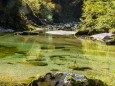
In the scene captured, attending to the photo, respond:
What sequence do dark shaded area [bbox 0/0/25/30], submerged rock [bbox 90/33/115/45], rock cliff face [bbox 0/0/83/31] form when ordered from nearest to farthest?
submerged rock [bbox 90/33/115/45]
dark shaded area [bbox 0/0/25/30]
rock cliff face [bbox 0/0/83/31]

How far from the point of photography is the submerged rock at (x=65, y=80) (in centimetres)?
1399

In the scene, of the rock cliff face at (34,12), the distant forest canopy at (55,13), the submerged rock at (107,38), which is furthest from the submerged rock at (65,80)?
the rock cliff face at (34,12)

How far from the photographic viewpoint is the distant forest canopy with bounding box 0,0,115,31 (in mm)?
38450

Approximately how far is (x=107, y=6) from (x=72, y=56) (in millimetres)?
8223

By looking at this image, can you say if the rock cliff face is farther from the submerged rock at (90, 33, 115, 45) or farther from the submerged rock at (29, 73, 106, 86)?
the submerged rock at (29, 73, 106, 86)

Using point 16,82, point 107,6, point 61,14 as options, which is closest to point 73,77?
point 16,82

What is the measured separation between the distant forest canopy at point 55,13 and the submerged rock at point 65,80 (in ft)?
66.0

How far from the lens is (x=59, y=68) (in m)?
23.6

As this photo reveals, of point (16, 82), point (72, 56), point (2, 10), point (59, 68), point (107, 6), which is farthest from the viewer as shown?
point (2, 10)

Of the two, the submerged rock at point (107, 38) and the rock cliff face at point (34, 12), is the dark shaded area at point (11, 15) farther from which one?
the submerged rock at point (107, 38)

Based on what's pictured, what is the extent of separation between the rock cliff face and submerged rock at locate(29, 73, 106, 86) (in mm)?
62493

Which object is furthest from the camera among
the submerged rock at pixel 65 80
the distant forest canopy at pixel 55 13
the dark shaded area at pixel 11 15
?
the dark shaded area at pixel 11 15

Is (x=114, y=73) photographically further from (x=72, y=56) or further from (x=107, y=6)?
(x=107, y=6)

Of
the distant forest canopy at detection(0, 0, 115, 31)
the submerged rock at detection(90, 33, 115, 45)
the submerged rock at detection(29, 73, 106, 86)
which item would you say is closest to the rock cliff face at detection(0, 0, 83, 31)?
the distant forest canopy at detection(0, 0, 115, 31)
